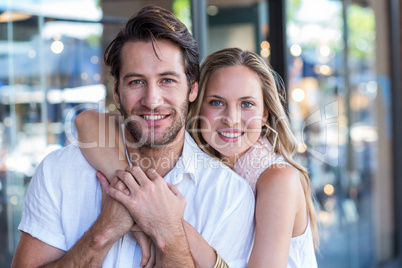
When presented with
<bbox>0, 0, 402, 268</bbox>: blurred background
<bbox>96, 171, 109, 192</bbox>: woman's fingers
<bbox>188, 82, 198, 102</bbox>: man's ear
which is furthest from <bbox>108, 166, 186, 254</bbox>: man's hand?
<bbox>0, 0, 402, 268</bbox>: blurred background

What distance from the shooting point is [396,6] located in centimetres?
548

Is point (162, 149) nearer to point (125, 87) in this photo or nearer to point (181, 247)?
point (125, 87)

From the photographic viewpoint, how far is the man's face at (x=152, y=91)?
5.60ft

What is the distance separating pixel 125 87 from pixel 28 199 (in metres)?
0.52

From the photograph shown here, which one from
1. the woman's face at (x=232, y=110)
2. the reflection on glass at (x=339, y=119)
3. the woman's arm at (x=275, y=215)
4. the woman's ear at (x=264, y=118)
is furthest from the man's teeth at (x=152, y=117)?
the reflection on glass at (x=339, y=119)

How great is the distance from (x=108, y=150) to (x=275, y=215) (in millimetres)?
658

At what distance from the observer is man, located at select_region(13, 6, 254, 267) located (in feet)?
5.17

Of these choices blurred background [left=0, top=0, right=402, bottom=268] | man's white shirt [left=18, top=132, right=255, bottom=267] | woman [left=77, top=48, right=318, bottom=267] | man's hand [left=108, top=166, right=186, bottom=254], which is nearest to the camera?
man's hand [left=108, top=166, right=186, bottom=254]

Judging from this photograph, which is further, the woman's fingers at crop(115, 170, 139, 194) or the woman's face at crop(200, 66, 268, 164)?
the woman's face at crop(200, 66, 268, 164)

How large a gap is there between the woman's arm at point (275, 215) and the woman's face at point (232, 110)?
0.71ft

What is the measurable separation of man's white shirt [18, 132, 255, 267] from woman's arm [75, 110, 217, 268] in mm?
46

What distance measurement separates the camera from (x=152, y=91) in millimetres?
1698

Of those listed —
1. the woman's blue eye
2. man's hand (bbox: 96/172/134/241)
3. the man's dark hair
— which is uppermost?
the man's dark hair

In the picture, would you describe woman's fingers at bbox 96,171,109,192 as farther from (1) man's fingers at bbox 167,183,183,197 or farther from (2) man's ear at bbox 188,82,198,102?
(2) man's ear at bbox 188,82,198,102
